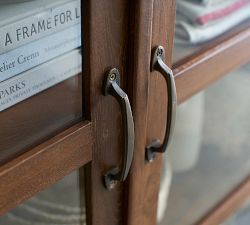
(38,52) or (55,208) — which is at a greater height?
(38,52)

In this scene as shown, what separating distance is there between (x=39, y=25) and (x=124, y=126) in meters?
0.13

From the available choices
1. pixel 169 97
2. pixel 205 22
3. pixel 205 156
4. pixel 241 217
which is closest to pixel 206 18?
pixel 205 22

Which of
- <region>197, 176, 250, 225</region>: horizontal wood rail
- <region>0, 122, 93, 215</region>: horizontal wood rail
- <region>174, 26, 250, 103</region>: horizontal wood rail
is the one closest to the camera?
<region>0, 122, 93, 215</region>: horizontal wood rail

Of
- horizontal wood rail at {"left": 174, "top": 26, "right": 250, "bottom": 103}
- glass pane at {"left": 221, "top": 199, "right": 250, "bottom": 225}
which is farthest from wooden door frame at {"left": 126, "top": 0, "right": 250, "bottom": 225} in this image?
glass pane at {"left": 221, "top": 199, "right": 250, "bottom": 225}

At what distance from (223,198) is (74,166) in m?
0.44

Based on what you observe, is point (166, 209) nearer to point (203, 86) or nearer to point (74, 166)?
point (203, 86)

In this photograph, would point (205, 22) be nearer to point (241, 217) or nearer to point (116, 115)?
point (116, 115)

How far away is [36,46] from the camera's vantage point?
20.9 inches

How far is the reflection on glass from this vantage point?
1.91ft

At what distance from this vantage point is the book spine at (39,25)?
506 mm

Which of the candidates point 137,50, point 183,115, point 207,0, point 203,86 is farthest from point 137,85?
point 183,115

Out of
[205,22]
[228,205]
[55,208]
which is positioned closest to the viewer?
[55,208]

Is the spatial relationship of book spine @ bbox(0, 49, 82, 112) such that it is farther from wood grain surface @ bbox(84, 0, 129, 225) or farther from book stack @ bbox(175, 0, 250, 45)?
book stack @ bbox(175, 0, 250, 45)

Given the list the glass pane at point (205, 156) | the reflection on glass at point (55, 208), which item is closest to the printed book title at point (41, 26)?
the reflection on glass at point (55, 208)
